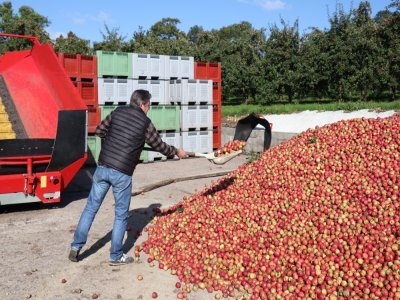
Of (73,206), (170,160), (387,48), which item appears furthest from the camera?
(387,48)

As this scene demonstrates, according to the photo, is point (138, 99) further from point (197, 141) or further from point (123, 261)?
point (197, 141)

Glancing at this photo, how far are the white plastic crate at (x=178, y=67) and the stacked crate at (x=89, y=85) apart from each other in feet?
7.75

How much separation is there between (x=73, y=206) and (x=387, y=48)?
19840 mm

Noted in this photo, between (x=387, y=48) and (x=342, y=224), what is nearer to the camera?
(x=342, y=224)

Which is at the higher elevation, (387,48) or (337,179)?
(387,48)

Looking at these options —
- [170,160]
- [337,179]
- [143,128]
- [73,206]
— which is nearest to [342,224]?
[337,179]

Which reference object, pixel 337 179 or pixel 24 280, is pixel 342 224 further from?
pixel 24 280

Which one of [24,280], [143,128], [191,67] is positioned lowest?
[24,280]

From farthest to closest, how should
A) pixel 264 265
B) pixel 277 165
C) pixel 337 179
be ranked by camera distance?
pixel 277 165 → pixel 337 179 → pixel 264 265

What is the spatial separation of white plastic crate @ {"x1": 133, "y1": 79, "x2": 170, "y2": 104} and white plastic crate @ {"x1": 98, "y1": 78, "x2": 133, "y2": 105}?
1.25ft

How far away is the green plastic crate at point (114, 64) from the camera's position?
11859mm

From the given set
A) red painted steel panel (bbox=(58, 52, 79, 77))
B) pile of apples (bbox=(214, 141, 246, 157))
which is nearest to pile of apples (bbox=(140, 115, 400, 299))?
pile of apples (bbox=(214, 141, 246, 157))

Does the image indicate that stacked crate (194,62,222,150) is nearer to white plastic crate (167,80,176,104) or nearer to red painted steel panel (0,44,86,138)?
white plastic crate (167,80,176,104)

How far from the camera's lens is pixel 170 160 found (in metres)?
13.4
